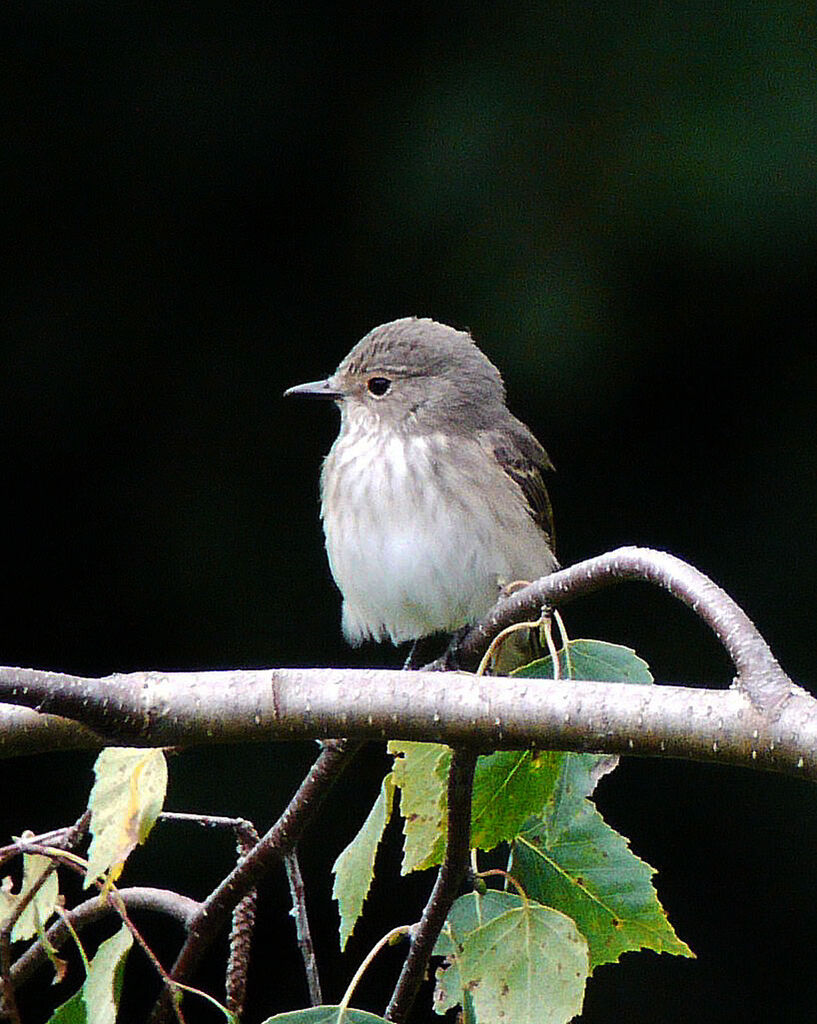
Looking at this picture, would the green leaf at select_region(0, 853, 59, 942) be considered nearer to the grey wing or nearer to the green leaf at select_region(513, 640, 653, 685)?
the green leaf at select_region(513, 640, 653, 685)

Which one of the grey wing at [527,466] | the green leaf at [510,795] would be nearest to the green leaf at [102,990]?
the green leaf at [510,795]

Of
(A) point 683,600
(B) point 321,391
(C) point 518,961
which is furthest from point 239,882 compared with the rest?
(B) point 321,391

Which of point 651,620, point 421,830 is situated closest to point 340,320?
point 651,620

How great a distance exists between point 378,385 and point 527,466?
1.23 ft

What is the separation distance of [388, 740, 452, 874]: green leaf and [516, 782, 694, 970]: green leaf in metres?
0.10

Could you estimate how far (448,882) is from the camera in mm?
1540

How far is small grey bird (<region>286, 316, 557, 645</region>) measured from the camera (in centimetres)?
296

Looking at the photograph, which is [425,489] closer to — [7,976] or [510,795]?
[510,795]

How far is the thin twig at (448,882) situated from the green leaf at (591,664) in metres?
0.17

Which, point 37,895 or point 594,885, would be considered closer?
point 37,895

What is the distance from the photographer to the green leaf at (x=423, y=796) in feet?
5.37

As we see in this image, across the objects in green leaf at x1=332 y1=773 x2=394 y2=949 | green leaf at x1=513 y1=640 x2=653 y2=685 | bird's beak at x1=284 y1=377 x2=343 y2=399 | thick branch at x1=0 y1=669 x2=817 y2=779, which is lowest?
green leaf at x1=332 y1=773 x2=394 y2=949

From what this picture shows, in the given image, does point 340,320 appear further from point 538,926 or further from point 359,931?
point 538,926

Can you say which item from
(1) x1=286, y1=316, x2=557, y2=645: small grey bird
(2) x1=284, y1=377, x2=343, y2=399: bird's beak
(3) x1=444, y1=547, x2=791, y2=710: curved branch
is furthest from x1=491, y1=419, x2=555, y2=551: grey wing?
(3) x1=444, y1=547, x2=791, y2=710: curved branch
